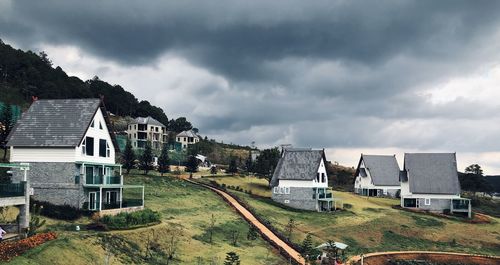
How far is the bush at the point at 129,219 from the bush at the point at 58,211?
8.58 ft

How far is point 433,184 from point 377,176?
14.6 meters

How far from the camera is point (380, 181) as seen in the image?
98125 millimetres

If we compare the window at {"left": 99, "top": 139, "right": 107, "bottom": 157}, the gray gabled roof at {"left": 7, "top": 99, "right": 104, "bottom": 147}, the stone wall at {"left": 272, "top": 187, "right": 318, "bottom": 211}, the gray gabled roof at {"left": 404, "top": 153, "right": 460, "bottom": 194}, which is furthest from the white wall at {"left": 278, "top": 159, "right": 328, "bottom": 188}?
the gray gabled roof at {"left": 7, "top": 99, "right": 104, "bottom": 147}

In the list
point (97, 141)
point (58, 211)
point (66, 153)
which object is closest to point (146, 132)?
point (97, 141)

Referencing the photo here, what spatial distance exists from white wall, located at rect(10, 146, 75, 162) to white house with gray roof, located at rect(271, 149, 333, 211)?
124 feet

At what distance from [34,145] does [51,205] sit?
5.67 meters

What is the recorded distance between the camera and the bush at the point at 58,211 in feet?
135

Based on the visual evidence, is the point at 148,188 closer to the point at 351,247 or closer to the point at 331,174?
the point at 351,247

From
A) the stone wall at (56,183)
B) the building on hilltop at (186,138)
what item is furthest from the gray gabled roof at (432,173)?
the building on hilltop at (186,138)

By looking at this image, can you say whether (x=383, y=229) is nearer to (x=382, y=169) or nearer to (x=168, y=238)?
(x=168, y=238)

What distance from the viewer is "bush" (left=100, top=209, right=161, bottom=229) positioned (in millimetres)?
39750

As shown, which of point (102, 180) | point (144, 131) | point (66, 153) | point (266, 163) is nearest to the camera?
point (66, 153)

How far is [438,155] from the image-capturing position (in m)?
90.0

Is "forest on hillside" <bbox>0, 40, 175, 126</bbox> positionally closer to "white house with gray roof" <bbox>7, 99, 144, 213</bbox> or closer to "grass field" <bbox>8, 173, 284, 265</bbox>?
"grass field" <bbox>8, 173, 284, 265</bbox>
